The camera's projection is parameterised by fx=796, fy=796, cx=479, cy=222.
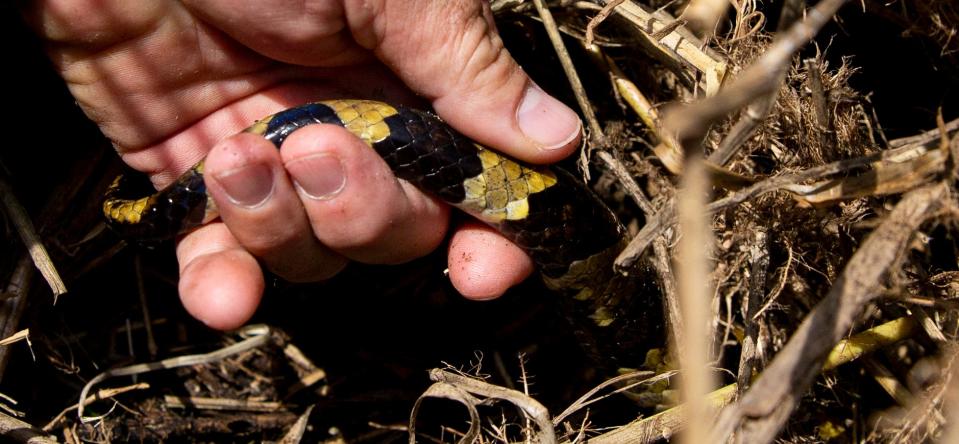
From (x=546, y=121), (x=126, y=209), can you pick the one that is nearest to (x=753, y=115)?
(x=546, y=121)

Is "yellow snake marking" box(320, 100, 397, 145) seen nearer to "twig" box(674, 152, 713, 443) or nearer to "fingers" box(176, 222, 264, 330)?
"fingers" box(176, 222, 264, 330)

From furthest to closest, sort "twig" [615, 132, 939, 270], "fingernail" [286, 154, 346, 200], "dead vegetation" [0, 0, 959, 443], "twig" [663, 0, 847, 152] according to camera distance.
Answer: "fingernail" [286, 154, 346, 200] < "dead vegetation" [0, 0, 959, 443] < "twig" [615, 132, 939, 270] < "twig" [663, 0, 847, 152]

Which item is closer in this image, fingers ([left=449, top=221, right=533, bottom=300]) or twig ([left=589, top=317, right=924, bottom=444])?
twig ([left=589, top=317, right=924, bottom=444])

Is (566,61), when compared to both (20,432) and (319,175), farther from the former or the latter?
(20,432)

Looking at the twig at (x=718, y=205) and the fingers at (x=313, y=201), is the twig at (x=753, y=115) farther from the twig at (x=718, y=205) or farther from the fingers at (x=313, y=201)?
the fingers at (x=313, y=201)

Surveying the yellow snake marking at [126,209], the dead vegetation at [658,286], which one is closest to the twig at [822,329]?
the dead vegetation at [658,286]

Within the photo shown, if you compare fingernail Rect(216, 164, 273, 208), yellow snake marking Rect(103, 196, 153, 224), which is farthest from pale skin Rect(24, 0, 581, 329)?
yellow snake marking Rect(103, 196, 153, 224)
